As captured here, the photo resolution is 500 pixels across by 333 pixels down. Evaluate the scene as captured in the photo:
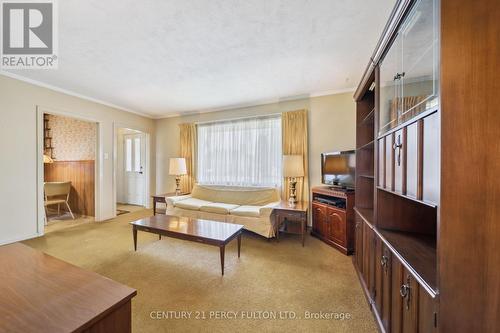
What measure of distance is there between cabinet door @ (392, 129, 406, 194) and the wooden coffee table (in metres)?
1.62

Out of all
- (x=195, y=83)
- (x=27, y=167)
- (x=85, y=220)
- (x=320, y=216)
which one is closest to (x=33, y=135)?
(x=27, y=167)

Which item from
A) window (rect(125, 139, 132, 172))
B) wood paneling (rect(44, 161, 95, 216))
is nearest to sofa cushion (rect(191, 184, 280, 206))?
wood paneling (rect(44, 161, 95, 216))

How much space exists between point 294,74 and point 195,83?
1541mm

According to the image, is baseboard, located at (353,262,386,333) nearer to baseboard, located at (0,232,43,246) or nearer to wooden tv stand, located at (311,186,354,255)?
wooden tv stand, located at (311,186,354,255)

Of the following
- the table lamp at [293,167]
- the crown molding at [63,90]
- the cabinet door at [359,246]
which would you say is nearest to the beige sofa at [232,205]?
the table lamp at [293,167]

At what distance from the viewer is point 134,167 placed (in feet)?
→ 18.7

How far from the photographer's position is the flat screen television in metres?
2.80

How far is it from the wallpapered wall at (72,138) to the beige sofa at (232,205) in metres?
2.27

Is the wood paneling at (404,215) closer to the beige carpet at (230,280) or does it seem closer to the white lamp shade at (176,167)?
the beige carpet at (230,280)

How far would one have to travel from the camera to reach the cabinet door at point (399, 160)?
1195 millimetres

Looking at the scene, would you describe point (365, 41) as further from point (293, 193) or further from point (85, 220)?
point (85, 220)

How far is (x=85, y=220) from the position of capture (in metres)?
4.16

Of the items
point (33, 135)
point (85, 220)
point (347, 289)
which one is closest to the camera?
point (347, 289)

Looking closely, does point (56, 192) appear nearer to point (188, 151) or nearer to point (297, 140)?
point (188, 151)
